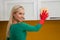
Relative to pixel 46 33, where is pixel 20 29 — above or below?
above

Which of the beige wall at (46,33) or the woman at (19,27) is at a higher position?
the woman at (19,27)

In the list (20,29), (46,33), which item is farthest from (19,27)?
(46,33)

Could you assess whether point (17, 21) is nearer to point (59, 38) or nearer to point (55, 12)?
point (55, 12)

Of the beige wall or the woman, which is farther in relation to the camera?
the beige wall

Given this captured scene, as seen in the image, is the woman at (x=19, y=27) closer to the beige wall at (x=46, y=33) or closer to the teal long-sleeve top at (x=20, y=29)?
the teal long-sleeve top at (x=20, y=29)

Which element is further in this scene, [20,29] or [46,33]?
[46,33]

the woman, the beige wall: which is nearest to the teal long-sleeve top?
A: the woman

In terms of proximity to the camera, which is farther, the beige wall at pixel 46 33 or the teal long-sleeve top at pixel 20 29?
the beige wall at pixel 46 33

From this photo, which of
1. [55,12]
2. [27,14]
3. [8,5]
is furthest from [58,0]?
[8,5]

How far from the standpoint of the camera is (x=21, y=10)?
5.44ft

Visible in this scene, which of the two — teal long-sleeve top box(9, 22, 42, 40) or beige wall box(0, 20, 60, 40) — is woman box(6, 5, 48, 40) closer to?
teal long-sleeve top box(9, 22, 42, 40)

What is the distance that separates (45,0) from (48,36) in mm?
557

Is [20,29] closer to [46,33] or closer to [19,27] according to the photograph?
[19,27]

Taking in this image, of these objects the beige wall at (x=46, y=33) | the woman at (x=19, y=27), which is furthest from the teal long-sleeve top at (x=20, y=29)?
the beige wall at (x=46, y=33)
